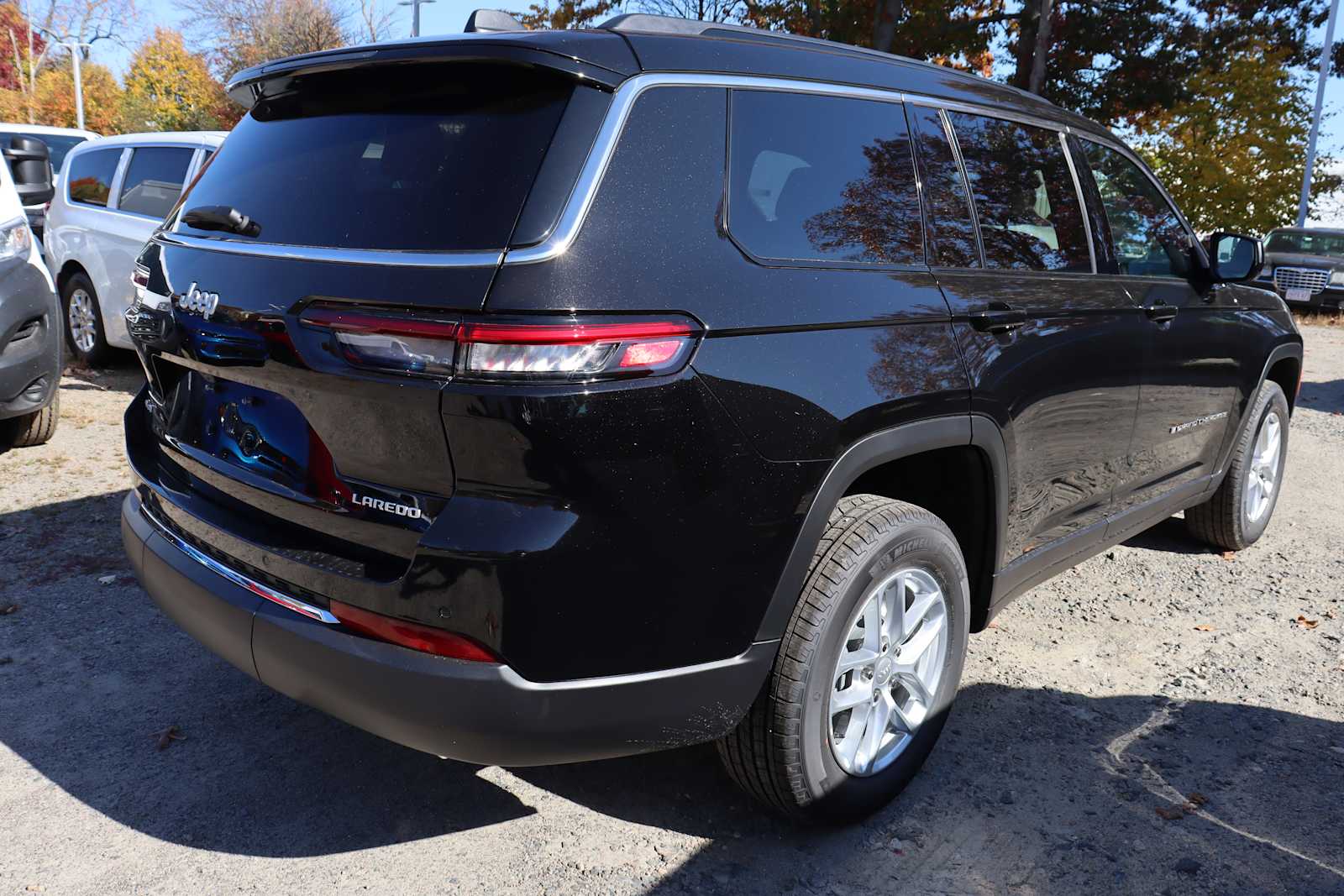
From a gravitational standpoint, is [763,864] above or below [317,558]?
below

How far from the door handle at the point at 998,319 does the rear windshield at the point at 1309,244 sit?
1661 centimetres

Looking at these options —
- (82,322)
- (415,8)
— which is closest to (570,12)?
(415,8)

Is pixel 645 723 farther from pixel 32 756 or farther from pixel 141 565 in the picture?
pixel 32 756

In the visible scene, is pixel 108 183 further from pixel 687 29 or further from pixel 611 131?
pixel 611 131

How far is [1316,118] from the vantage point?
75.6 feet

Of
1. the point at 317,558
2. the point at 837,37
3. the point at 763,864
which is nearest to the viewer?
the point at 317,558

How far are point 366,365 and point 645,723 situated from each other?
3.09 feet

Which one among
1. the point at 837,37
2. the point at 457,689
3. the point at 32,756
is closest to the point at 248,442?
the point at 457,689

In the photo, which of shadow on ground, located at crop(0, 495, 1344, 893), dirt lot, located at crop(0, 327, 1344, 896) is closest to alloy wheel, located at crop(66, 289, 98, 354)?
dirt lot, located at crop(0, 327, 1344, 896)

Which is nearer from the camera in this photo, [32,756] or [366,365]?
[366,365]

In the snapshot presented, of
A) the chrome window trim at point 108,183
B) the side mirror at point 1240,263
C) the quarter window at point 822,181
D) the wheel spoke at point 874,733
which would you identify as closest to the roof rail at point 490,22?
the quarter window at point 822,181

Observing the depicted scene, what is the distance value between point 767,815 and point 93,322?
23.7 feet

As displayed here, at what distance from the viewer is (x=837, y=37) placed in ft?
69.1

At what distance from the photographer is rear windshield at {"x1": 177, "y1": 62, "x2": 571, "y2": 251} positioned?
7.18 ft
